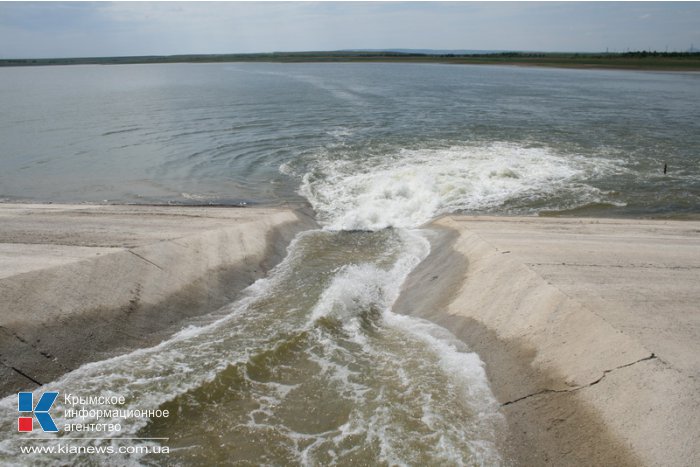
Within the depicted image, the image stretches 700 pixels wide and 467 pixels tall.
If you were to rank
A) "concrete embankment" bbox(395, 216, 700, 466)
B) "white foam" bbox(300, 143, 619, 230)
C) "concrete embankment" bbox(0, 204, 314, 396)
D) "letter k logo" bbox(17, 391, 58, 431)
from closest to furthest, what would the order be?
1. "concrete embankment" bbox(395, 216, 700, 466)
2. "letter k logo" bbox(17, 391, 58, 431)
3. "concrete embankment" bbox(0, 204, 314, 396)
4. "white foam" bbox(300, 143, 619, 230)

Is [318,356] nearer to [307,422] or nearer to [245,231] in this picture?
[307,422]

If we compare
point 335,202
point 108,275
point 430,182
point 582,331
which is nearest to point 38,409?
point 108,275

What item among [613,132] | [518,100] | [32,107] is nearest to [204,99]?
[32,107]

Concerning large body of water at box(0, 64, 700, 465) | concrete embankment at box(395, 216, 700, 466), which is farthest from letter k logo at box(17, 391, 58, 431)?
concrete embankment at box(395, 216, 700, 466)

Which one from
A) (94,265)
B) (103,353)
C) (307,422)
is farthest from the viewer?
(94,265)

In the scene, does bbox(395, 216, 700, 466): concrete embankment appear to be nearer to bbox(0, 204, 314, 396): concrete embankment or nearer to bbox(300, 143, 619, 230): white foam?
bbox(0, 204, 314, 396): concrete embankment

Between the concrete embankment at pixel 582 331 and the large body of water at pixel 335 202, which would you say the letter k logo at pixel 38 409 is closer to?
the large body of water at pixel 335 202
